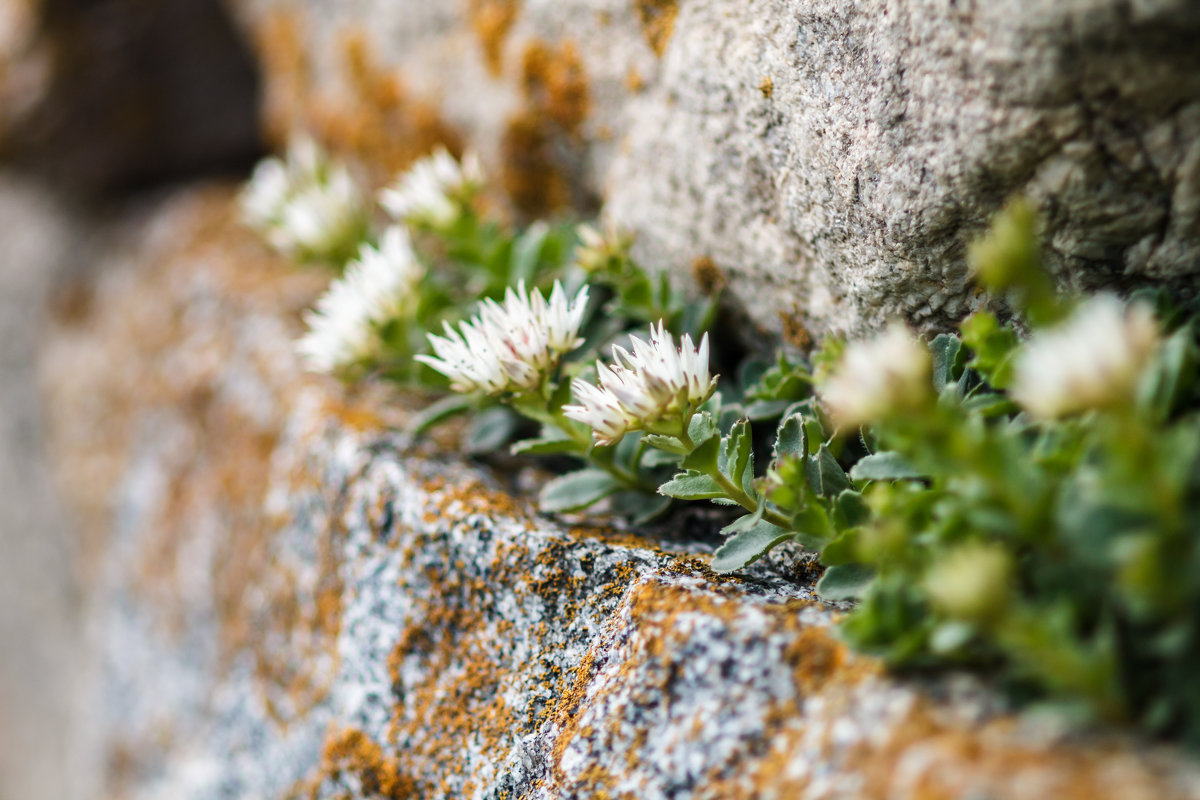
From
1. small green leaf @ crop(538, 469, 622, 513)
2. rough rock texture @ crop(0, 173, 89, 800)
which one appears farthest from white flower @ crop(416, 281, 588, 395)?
rough rock texture @ crop(0, 173, 89, 800)

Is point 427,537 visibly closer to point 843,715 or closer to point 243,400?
point 843,715

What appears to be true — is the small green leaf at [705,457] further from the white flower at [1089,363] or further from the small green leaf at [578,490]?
the white flower at [1089,363]

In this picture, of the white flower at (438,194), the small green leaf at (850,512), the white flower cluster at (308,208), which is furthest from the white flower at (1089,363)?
the white flower cluster at (308,208)

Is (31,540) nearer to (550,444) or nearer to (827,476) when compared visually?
(550,444)

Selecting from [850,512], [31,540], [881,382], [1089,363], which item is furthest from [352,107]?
[31,540]

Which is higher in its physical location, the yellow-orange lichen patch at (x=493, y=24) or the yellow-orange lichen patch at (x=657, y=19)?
the yellow-orange lichen patch at (x=493, y=24)
